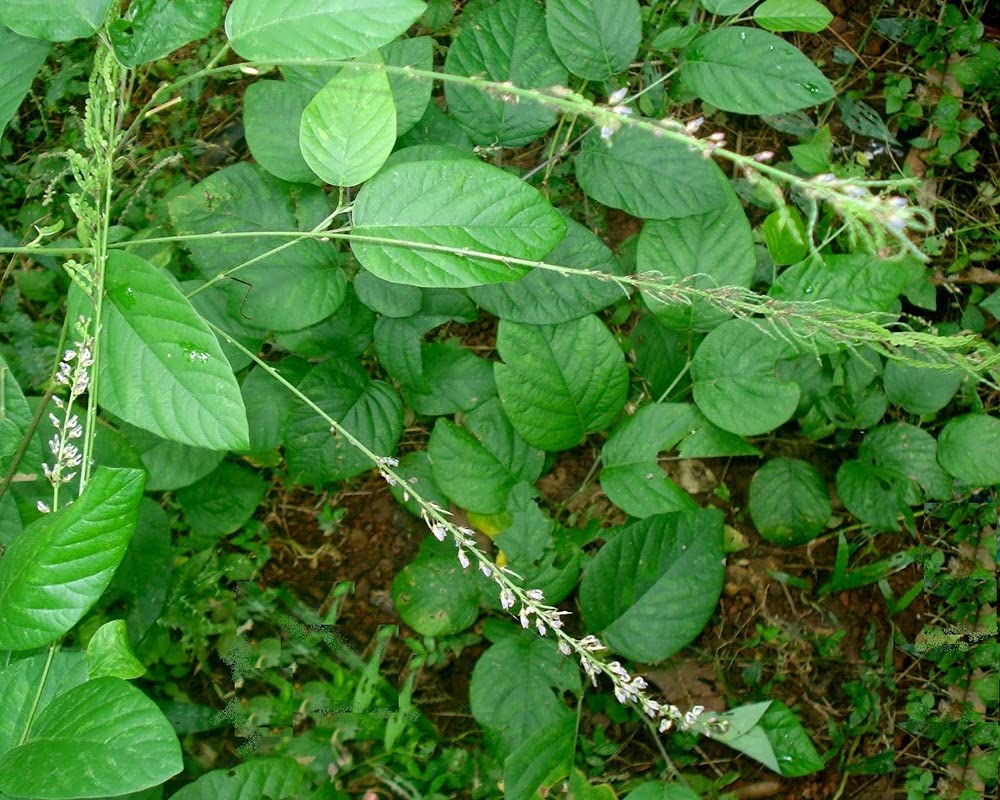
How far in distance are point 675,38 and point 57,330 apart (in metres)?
1.60

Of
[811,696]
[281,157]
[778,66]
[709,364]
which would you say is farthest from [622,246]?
[811,696]

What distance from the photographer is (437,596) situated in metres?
1.92

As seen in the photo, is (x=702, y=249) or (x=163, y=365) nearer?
(x=163, y=365)

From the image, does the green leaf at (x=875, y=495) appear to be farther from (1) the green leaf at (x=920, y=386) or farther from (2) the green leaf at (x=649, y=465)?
(2) the green leaf at (x=649, y=465)

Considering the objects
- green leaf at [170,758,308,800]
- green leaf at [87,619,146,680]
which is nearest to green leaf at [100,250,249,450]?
green leaf at [87,619,146,680]

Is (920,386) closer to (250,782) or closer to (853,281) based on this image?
(853,281)

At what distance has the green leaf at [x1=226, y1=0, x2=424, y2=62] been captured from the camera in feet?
3.73

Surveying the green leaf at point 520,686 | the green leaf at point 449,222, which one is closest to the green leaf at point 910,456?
the green leaf at point 520,686

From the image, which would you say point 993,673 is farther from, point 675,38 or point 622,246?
point 675,38

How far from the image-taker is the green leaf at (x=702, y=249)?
1752 millimetres

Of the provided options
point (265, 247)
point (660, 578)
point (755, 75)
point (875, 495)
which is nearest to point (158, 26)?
point (265, 247)

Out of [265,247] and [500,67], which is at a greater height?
[500,67]

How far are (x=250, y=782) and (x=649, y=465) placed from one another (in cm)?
103

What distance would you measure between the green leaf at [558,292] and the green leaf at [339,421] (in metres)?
0.31
